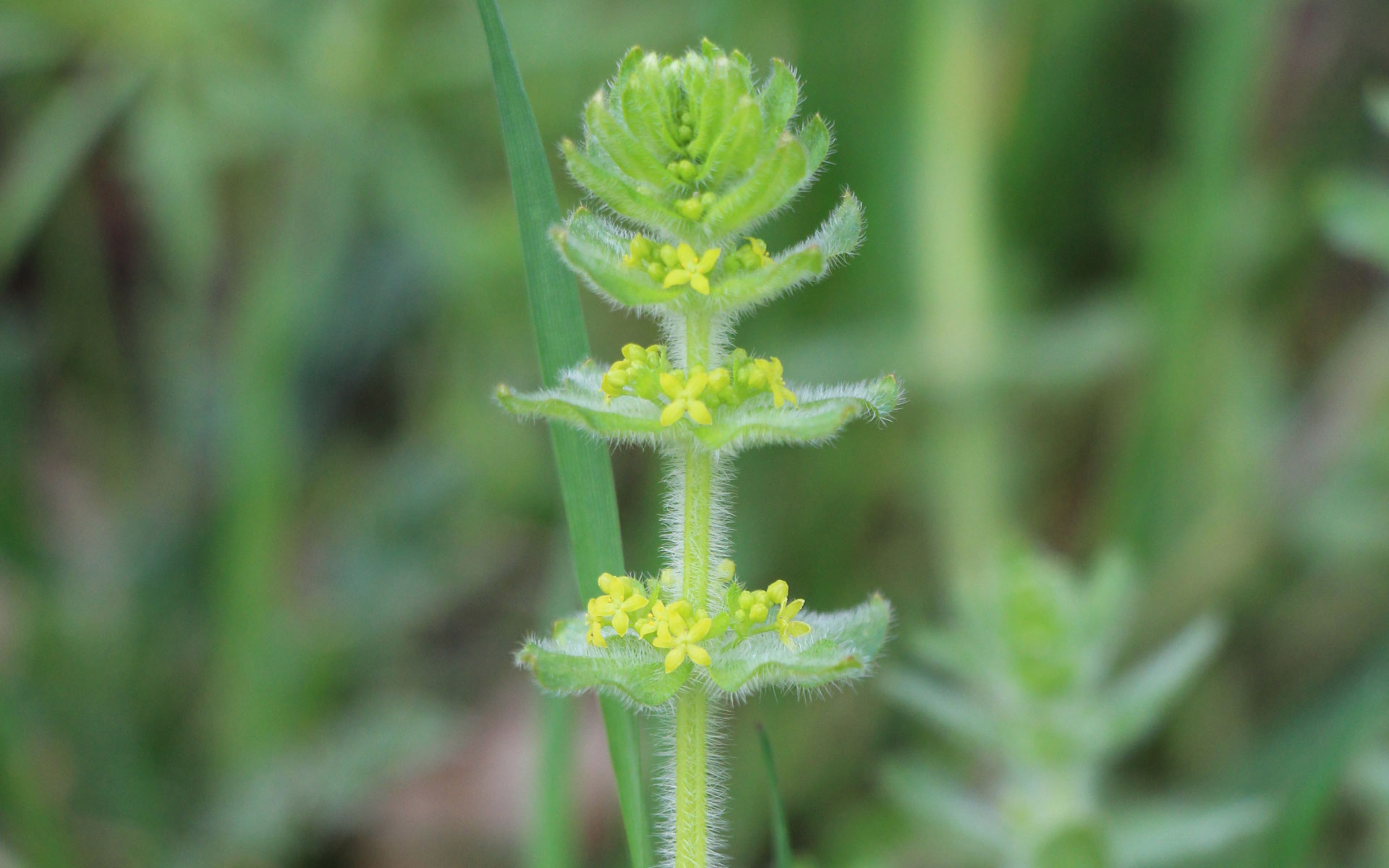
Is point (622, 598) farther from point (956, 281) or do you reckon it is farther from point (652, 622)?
point (956, 281)

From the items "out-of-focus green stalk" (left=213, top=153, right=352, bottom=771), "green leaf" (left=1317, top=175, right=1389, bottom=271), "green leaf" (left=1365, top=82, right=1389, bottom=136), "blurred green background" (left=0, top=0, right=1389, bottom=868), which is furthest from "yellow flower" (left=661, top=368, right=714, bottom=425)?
"out-of-focus green stalk" (left=213, top=153, right=352, bottom=771)

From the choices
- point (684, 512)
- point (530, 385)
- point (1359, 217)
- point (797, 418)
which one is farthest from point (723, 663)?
point (530, 385)

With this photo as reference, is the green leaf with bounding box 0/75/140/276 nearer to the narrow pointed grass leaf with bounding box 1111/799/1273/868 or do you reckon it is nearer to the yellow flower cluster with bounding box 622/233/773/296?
the yellow flower cluster with bounding box 622/233/773/296

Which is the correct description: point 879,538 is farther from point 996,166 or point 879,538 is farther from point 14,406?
point 14,406

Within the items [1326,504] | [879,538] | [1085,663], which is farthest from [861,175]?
[1085,663]

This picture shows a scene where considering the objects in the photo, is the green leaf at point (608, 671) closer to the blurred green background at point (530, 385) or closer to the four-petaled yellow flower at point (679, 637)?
the four-petaled yellow flower at point (679, 637)

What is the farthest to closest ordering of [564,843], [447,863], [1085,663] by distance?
[447,863] < [1085,663] < [564,843]

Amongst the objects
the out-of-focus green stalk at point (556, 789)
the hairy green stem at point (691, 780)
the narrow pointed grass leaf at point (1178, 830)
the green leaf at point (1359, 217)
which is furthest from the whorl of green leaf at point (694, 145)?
the narrow pointed grass leaf at point (1178, 830)
